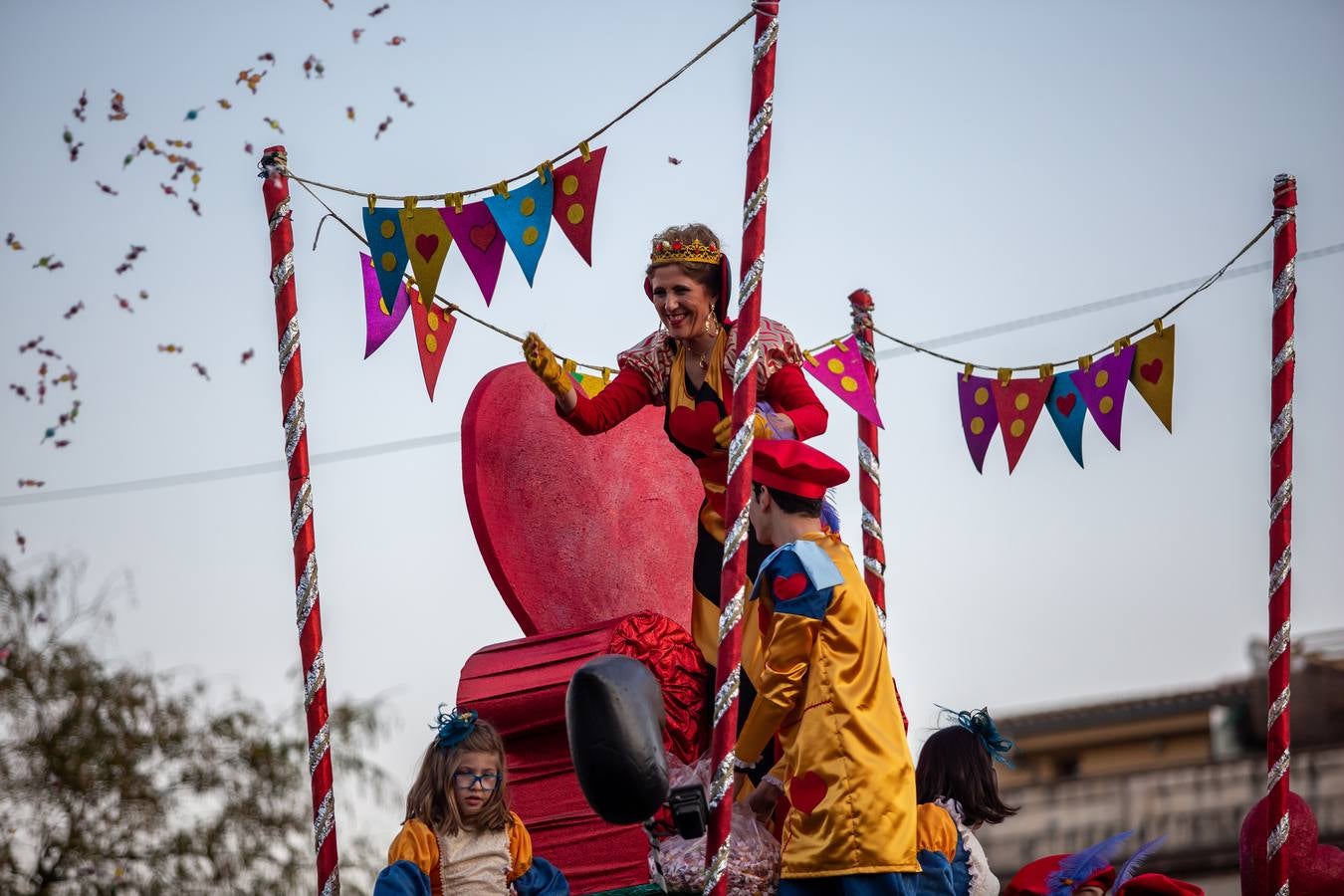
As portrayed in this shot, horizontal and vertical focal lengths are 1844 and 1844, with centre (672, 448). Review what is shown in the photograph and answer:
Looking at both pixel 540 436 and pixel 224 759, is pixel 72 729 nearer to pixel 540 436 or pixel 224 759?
pixel 224 759

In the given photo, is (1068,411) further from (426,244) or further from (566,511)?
(426,244)

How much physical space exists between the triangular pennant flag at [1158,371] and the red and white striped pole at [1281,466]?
1.01m

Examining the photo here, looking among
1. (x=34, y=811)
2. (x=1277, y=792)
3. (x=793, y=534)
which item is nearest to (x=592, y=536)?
(x=793, y=534)

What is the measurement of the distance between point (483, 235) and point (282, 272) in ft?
2.67

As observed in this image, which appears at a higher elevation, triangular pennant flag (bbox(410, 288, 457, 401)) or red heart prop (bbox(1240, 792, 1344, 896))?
triangular pennant flag (bbox(410, 288, 457, 401))

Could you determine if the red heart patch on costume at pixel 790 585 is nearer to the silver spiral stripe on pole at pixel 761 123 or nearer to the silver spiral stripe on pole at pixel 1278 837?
the silver spiral stripe on pole at pixel 761 123

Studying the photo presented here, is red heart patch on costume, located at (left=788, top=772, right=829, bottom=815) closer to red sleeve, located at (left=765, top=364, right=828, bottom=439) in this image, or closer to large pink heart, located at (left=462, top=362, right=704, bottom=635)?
red sleeve, located at (left=765, top=364, right=828, bottom=439)

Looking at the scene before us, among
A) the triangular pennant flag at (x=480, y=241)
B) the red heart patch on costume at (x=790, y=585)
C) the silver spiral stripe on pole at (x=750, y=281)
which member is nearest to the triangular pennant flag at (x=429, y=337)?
the triangular pennant flag at (x=480, y=241)

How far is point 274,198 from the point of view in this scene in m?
6.91

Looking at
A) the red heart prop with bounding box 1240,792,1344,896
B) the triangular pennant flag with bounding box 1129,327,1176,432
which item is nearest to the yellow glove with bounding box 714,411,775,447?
the red heart prop with bounding box 1240,792,1344,896

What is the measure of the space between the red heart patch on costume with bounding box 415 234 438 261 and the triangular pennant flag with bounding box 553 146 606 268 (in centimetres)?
55

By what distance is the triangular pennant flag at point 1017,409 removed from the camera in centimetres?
880

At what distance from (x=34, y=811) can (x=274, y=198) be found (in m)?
10.9

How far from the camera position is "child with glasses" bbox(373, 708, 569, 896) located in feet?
20.8
